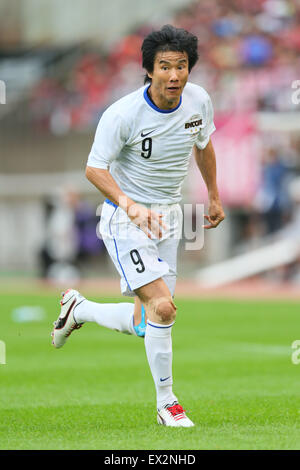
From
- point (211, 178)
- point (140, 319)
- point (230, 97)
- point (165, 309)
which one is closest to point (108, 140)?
point (211, 178)

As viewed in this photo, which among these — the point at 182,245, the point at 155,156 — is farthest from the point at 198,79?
the point at 155,156

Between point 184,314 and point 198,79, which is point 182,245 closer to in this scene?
point 198,79

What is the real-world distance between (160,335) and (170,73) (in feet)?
5.44

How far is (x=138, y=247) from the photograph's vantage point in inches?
241

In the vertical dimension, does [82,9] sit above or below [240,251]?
above

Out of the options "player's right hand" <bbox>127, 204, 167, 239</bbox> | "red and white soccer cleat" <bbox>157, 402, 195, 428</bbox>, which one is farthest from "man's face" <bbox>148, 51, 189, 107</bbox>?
"red and white soccer cleat" <bbox>157, 402, 195, 428</bbox>

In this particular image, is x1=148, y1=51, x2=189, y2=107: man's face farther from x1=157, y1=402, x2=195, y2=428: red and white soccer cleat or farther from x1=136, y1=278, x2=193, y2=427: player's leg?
x1=157, y1=402, x2=195, y2=428: red and white soccer cleat

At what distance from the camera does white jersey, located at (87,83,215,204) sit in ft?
19.7

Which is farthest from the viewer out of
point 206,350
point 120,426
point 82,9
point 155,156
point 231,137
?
point 82,9

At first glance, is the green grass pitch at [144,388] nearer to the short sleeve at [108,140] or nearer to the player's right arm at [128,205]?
the player's right arm at [128,205]

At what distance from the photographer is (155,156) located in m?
6.20

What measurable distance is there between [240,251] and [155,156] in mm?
18246

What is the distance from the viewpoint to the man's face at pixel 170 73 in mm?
5930

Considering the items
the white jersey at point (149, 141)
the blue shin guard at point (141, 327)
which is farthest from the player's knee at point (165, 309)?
the white jersey at point (149, 141)
